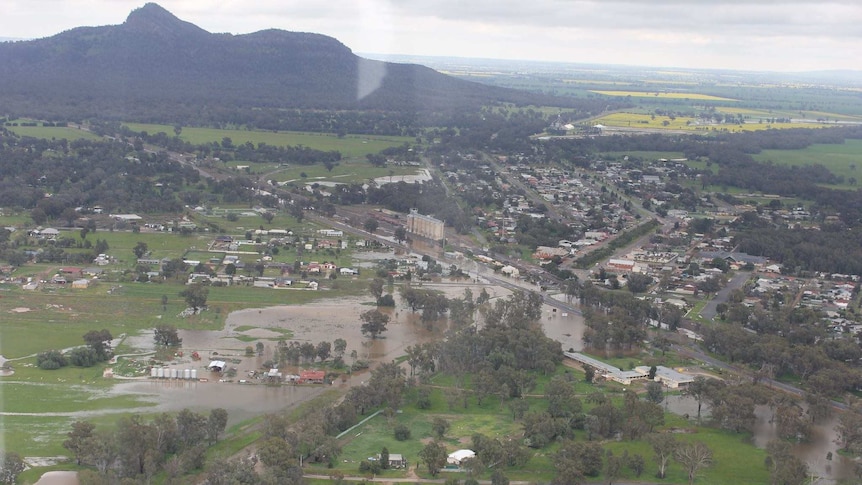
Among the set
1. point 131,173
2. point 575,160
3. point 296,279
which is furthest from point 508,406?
point 575,160


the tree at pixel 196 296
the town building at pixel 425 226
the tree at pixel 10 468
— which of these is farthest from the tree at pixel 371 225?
the tree at pixel 10 468

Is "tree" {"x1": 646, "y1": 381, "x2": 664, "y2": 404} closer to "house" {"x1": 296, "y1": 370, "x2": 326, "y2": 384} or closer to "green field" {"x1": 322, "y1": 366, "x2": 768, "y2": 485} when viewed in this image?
"green field" {"x1": 322, "y1": 366, "x2": 768, "y2": 485}

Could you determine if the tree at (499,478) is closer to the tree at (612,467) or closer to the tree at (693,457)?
the tree at (612,467)

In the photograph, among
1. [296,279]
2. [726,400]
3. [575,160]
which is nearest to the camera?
[726,400]

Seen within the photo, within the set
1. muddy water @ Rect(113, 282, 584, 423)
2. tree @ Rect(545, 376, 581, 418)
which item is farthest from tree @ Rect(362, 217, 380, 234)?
tree @ Rect(545, 376, 581, 418)

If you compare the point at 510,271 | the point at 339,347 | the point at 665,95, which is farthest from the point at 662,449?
the point at 665,95

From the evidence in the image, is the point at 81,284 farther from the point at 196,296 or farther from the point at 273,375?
the point at 273,375

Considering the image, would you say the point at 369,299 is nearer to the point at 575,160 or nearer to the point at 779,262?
the point at 779,262
